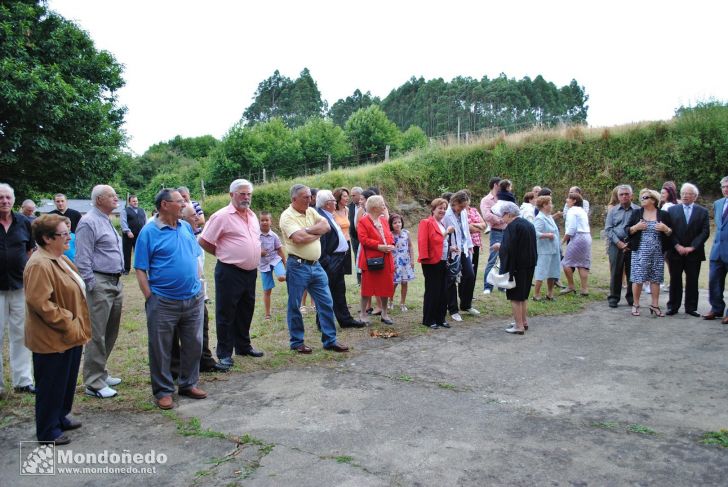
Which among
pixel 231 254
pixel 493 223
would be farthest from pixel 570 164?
pixel 231 254

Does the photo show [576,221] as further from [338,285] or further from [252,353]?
[252,353]

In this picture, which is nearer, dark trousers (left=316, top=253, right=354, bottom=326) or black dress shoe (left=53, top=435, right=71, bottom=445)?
black dress shoe (left=53, top=435, right=71, bottom=445)

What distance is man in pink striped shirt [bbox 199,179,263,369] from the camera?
5.80 meters

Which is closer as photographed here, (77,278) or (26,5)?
(77,278)

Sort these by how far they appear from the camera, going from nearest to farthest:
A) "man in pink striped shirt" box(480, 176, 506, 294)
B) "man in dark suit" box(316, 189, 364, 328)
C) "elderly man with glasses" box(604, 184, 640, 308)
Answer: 1. "man in dark suit" box(316, 189, 364, 328)
2. "elderly man with glasses" box(604, 184, 640, 308)
3. "man in pink striped shirt" box(480, 176, 506, 294)

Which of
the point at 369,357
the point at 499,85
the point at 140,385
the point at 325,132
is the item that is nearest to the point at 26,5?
the point at 140,385

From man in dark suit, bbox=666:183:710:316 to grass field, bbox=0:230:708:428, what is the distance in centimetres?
88

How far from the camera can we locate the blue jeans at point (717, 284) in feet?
25.1

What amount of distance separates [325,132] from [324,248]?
33.5 m

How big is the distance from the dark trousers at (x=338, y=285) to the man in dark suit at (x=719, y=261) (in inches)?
210

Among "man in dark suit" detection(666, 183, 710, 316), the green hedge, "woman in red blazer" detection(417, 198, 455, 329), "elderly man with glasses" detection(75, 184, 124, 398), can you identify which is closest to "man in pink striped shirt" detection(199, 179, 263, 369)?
"elderly man with glasses" detection(75, 184, 124, 398)

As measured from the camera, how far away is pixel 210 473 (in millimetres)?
3531

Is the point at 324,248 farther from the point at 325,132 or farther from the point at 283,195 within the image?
the point at 325,132

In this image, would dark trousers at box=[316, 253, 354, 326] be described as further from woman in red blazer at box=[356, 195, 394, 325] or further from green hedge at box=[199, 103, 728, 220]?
green hedge at box=[199, 103, 728, 220]
